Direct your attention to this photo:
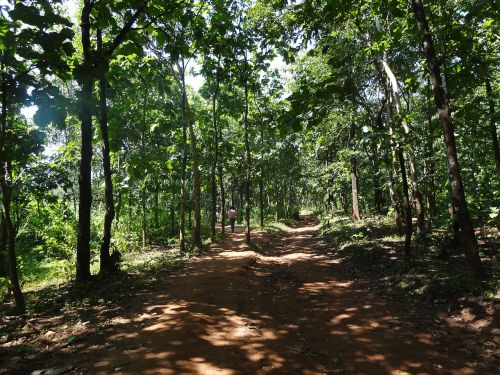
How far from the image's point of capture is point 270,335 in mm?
5969

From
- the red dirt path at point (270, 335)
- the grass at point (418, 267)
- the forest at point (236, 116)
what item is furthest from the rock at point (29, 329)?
the grass at point (418, 267)

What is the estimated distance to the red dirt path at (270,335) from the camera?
15.6 ft

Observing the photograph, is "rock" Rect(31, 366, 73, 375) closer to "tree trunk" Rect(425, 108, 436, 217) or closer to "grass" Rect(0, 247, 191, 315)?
"grass" Rect(0, 247, 191, 315)

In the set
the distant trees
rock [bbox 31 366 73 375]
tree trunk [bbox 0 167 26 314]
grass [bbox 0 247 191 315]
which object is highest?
the distant trees

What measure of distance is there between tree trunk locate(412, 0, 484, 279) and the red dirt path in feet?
4.76

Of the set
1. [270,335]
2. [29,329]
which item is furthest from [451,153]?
[29,329]

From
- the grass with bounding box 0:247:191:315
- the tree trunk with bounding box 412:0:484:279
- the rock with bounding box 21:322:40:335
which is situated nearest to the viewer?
the rock with bounding box 21:322:40:335

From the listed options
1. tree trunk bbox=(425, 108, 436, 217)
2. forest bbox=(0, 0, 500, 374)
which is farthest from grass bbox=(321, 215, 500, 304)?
tree trunk bbox=(425, 108, 436, 217)

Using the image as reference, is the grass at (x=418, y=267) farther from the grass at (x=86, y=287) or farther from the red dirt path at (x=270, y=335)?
the grass at (x=86, y=287)

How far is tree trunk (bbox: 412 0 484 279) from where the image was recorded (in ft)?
22.1

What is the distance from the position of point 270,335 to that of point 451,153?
4910 mm

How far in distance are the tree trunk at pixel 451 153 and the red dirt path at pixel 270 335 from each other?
145 centimetres

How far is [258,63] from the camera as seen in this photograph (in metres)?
16.3

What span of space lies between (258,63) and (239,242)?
29.2 feet
